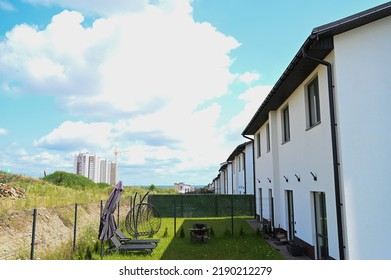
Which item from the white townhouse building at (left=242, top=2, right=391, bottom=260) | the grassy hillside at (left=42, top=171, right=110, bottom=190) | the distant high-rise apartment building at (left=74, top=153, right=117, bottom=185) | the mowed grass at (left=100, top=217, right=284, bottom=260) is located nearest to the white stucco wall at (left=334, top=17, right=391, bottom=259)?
the white townhouse building at (left=242, top=2, right=391, bottom=260)

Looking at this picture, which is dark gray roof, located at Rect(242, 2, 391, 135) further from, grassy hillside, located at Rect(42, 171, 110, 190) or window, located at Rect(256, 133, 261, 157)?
grassy hillside, located at Rect(42, 171, 110, 190)

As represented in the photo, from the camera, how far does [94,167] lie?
38.0 m

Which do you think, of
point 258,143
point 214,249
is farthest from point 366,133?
point 258,143

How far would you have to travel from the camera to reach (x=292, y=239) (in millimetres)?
10680

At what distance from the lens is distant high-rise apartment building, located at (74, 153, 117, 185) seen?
36.1 meters

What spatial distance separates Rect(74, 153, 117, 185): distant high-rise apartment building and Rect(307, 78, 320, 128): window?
28776mm

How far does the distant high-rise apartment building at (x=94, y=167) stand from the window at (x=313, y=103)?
1133 inches

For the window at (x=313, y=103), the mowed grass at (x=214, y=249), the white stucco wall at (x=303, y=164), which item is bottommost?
the mowed grass at (x=214, y=249)

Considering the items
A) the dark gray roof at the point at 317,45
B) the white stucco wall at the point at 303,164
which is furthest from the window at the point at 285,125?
the dark gray roof at the point at 317,45

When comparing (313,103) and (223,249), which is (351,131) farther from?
(223,249)

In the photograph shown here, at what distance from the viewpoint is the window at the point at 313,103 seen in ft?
25.7

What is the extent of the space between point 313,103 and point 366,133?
107 inches

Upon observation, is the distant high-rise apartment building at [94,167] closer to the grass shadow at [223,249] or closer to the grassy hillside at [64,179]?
the grassy hillside at [64,179]
